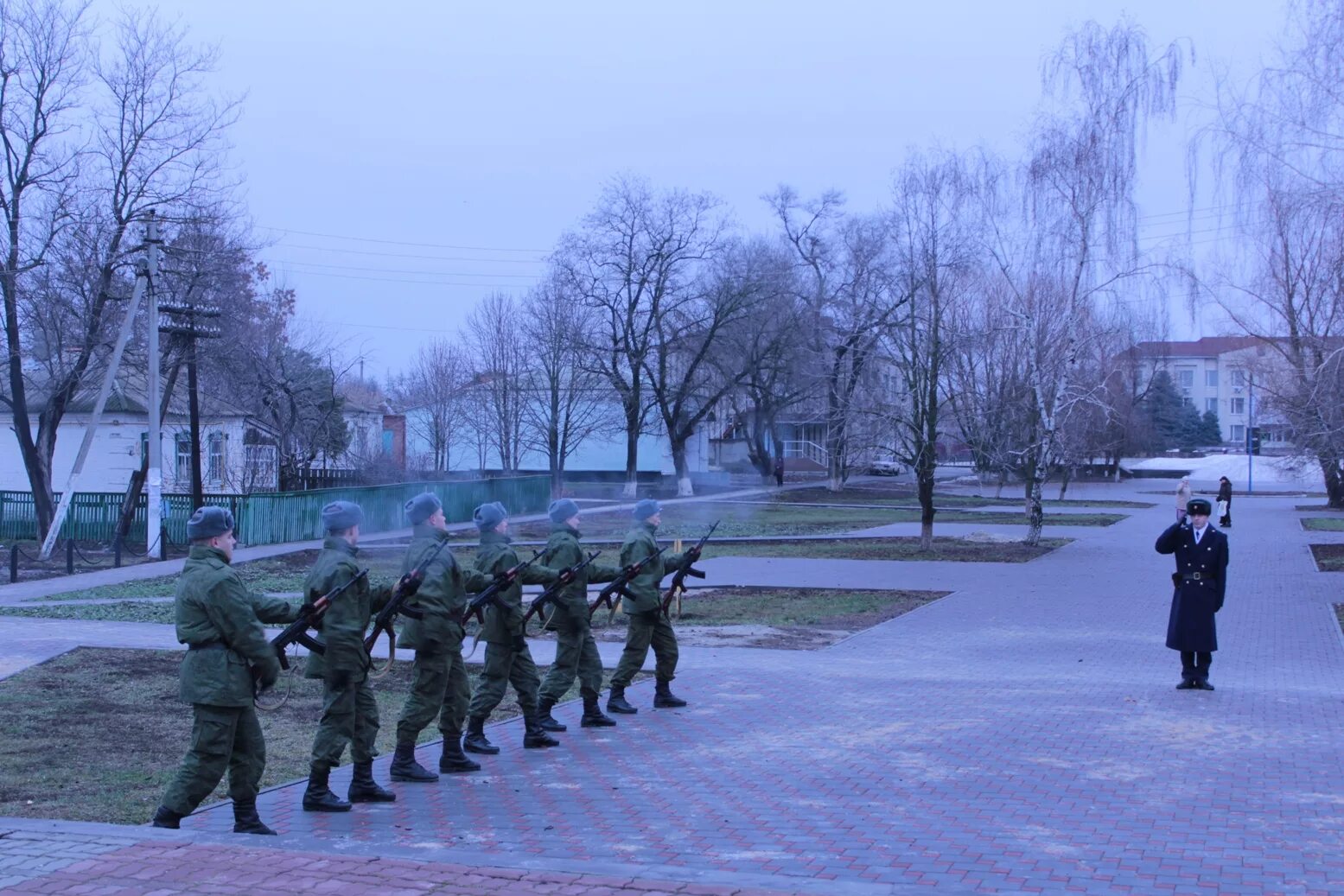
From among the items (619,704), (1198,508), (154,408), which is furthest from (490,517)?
(154,408)

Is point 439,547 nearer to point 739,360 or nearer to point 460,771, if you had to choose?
point 460,771

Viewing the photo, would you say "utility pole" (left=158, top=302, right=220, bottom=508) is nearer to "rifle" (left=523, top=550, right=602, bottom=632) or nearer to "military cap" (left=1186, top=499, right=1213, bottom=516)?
"rifle" (left=523, top=550, right=602, bottom=632)

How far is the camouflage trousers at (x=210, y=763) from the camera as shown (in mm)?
6547

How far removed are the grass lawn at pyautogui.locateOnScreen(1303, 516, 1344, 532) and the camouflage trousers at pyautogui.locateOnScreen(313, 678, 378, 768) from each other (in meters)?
32.9

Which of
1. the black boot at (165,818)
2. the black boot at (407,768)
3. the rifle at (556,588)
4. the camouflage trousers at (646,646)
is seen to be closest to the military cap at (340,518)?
the black boot at (407,768)

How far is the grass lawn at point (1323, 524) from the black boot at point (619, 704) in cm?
2964

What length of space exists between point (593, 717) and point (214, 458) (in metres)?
31.3

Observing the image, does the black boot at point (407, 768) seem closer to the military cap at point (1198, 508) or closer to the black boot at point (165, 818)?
the black boot at point (165, 818)

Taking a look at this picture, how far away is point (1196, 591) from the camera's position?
1121 centimetres

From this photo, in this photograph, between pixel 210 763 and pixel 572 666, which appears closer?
pixel 210 763

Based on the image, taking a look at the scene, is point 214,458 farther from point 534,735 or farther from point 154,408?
point 534,735

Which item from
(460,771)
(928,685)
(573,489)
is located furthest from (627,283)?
(460,771)

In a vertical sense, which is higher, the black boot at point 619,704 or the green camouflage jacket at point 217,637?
the green camouflage jacket at point 217,637

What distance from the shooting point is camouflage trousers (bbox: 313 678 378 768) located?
23.6ft
